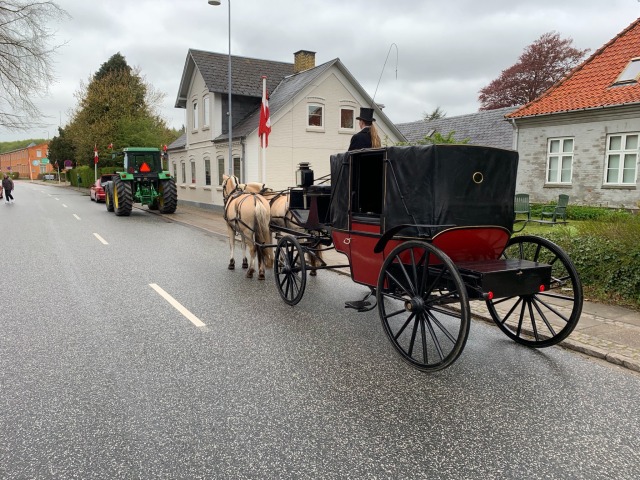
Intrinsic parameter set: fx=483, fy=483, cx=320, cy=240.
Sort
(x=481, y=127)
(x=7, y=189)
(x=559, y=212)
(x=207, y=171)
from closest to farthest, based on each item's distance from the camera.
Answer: (x=559, y=212), (x=207, y=171), (x=481, y=127), (x=7, y=189)

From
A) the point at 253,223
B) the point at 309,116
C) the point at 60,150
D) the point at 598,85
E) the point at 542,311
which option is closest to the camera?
the point at 542,311

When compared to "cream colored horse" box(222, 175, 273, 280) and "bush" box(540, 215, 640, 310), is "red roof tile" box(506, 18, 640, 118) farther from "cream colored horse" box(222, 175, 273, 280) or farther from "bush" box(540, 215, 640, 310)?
"cream colored horse" box(222, 175, 273, 280)

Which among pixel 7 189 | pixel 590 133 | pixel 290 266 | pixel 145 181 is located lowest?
pixel 290 266

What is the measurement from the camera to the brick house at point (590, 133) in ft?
57.1

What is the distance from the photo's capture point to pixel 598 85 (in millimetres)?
18688

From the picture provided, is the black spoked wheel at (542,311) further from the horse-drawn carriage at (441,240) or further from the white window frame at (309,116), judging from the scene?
the white window frame at (309,116)

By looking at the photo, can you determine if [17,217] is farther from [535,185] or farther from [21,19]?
[535,185]

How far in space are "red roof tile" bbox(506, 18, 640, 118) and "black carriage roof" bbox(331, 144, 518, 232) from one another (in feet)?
50.4

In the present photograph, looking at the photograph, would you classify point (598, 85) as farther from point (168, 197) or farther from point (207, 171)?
point (207, 171)

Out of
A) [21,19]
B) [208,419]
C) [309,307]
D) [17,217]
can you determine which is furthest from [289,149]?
[208,419]

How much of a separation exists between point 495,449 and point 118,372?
3.26 meters

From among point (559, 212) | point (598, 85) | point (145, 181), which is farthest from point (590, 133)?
point (145, 181)

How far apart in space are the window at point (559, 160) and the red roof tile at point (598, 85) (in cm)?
137

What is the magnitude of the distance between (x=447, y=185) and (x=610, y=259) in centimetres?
384
